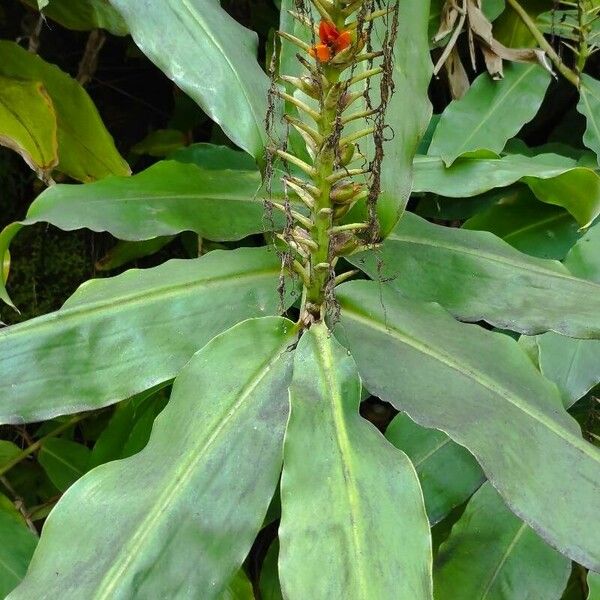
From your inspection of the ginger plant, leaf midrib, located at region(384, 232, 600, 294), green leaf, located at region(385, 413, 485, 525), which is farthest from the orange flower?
green leaf, located at region(385, 413, 485, 525)

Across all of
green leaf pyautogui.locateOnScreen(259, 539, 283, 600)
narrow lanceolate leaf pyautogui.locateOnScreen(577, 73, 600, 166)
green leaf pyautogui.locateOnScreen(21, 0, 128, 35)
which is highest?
green leaf pyautogui.locateOnScreen(21, 0, 128, 35)

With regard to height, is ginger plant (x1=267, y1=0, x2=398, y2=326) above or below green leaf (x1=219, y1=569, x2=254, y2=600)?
above

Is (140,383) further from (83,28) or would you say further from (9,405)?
(83,28)

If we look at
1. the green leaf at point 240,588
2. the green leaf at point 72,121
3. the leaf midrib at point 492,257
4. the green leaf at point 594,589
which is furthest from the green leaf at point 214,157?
the green leaf at point 594,589

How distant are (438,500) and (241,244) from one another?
20.8 inches

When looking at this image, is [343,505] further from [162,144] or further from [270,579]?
[162,144]

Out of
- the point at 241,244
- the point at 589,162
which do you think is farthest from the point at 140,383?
the point at 589,162

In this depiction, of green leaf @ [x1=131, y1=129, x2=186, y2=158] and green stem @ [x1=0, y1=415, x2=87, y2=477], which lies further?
green leaf @ [x1=131, y1=129, x2=186, y2=158]

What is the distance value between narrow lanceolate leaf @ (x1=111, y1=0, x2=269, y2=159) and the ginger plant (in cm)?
6

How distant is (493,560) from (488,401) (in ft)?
0.73

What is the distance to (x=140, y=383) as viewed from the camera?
587 millimetres

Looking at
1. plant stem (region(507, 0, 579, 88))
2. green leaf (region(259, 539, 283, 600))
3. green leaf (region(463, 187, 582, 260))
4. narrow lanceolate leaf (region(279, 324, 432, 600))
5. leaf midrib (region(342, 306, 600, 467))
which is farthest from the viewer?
plant stem (region(507, 0, 579, 88))

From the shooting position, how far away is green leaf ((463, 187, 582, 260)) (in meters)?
0.91

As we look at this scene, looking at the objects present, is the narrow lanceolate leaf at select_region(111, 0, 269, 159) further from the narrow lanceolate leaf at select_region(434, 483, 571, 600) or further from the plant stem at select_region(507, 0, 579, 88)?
the plant stem at select_region(507, 0, 579, 88)
